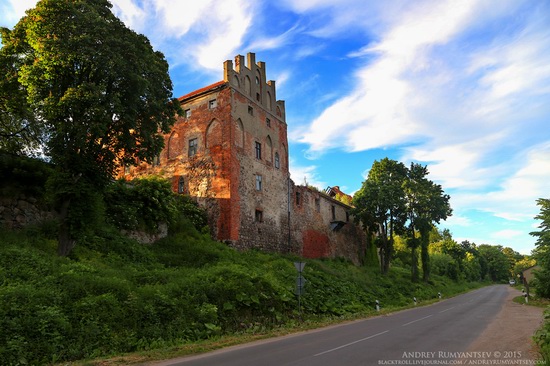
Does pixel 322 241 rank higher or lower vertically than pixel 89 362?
higher

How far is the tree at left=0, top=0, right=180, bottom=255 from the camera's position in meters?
14.2

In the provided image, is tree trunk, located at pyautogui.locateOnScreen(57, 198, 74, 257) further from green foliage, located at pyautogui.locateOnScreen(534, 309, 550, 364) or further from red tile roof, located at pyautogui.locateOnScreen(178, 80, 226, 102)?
red tile roof, located at pyautogui.locateOnScreen(178, 80, 226, 102)

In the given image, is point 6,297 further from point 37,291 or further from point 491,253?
point 491,253

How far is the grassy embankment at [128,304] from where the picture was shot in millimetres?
9203

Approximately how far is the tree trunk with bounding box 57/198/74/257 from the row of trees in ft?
103

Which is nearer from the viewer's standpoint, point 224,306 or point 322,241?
point 224,306

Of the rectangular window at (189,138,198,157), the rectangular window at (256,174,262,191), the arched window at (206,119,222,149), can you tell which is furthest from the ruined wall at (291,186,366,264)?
the rectangular window at (189,138,198,157)

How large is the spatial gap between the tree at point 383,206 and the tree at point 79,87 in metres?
28.8

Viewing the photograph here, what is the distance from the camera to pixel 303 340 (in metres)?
12.0

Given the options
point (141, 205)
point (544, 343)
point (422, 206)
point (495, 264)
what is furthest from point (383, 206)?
point (495, 264)

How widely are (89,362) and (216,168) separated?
20.5 meters

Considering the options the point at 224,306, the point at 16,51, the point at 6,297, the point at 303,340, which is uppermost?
the point at 16,51

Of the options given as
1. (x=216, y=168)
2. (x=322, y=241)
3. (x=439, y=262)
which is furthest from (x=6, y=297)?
(x=439, y=262)

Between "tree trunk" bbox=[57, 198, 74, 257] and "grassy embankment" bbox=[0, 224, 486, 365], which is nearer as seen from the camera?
"grassy embankment" bbox=[0, 224, 486, 365]
